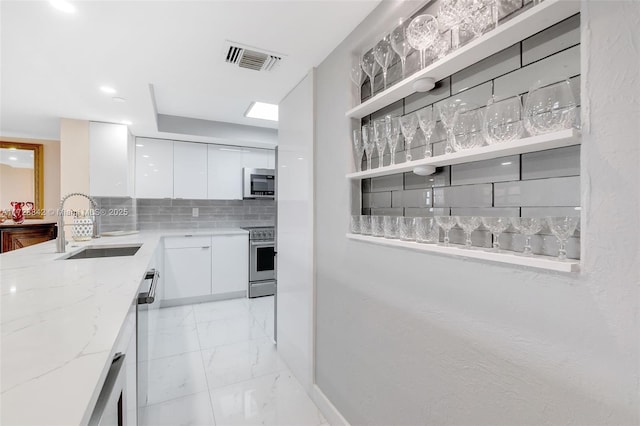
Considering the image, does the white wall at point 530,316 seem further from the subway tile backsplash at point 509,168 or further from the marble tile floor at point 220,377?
the marble tile floor at point 220,377

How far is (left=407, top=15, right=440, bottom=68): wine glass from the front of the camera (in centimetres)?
106

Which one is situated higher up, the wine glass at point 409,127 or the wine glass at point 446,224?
the wine glass at point 409,127

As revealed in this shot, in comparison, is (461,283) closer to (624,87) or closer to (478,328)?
(478,328)

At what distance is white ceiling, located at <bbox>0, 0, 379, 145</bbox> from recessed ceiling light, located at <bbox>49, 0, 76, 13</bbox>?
0.03 meters

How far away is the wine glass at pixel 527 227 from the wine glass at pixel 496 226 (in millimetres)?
23

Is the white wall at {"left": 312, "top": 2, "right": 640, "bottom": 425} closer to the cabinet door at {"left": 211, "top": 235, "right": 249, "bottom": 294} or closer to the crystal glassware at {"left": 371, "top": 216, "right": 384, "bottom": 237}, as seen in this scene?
the crystal glassware at {"left": 371, "top": 216, "right": 384, "bottom": 237}

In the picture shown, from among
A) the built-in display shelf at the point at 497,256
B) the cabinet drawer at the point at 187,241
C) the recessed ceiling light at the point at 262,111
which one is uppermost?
the recessed ceiling light at the point at 262,111

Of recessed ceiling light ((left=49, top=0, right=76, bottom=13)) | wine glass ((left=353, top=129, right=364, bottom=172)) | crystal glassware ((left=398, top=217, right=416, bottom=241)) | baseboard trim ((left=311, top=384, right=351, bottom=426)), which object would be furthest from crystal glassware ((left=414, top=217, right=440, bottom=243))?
recessed ceiling light ((left=49, top=0, right=76, bottom=13))

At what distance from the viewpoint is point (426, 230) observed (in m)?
1.09

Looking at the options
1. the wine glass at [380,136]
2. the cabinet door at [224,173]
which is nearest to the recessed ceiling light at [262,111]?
the cabinet door at [224,173]

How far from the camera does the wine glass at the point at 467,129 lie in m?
0.93

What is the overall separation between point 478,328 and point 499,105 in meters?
0.70

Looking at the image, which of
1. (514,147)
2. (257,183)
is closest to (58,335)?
(514,147)

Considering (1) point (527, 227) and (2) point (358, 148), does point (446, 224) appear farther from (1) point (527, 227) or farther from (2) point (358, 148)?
(2) point (358, 148)
